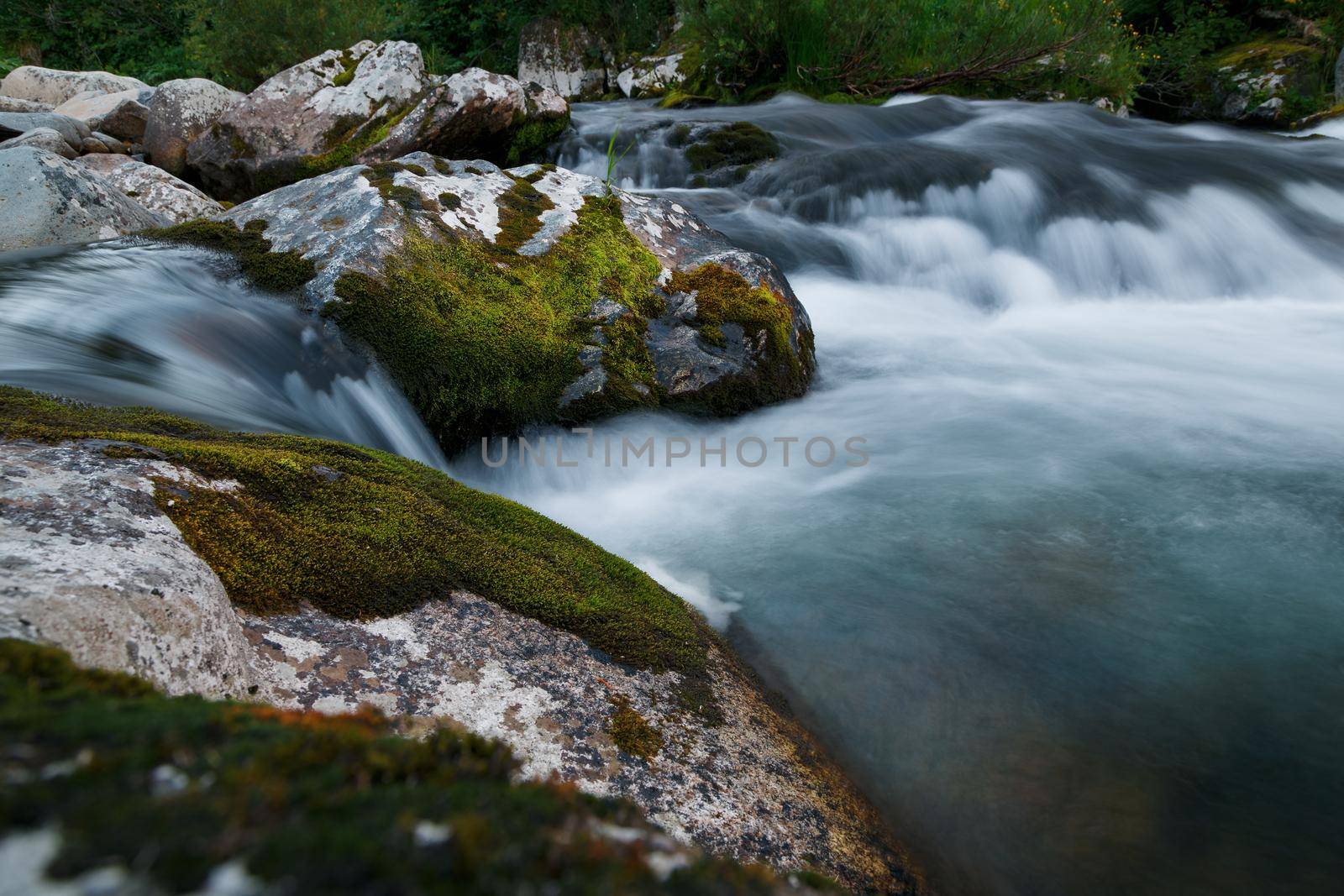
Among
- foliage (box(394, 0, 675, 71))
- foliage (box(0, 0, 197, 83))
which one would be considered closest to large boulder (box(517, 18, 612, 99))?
foliage (box(394, 0, 675, 71))

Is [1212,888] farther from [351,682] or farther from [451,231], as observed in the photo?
[451,231]

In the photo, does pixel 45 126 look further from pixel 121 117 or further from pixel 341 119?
pixel 341 119

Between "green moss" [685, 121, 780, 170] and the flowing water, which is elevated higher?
"green moss" [685, 121, 780, 170]

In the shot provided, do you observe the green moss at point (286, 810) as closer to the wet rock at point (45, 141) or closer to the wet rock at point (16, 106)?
the wet rock at point (45, 141)

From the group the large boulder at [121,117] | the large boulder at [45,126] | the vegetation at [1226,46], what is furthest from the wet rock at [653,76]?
the large boulder at [45,126]

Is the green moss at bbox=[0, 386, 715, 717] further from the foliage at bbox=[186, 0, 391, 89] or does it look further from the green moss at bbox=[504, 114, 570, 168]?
the foliage at bbox=[186, 0, 391, 89]

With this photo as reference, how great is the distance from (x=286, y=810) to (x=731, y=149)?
10146 mm

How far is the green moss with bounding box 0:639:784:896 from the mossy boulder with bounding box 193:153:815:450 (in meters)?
3.58

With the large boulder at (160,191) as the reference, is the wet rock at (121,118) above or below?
above

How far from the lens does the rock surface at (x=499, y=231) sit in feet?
14.5

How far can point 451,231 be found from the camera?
15.4 feet

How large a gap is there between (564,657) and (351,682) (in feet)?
1.92

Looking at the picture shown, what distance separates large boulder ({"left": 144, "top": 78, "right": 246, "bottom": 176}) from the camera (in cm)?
1010

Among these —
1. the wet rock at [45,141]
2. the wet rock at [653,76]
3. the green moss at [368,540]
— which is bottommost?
the green moss at [368,540]
